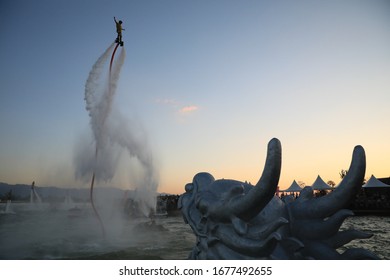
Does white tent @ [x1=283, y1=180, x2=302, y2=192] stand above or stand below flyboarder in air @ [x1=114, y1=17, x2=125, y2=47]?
below

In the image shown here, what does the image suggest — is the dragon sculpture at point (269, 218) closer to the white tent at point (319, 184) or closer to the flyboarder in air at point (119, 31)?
the flyboarder in air at point (119, 31)

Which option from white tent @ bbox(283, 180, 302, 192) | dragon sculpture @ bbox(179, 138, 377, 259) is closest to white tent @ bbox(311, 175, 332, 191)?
white tent @ bbox(283, 180, 302, 192)

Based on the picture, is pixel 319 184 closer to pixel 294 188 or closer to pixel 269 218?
pixel 294 188

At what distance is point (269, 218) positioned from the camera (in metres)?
3.68

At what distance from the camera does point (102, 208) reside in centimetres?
2600

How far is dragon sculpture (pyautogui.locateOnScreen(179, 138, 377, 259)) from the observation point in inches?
131

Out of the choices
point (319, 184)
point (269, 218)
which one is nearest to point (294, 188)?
point (319, 184)

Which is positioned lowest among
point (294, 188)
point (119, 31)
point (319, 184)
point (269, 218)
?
point (294, 188)

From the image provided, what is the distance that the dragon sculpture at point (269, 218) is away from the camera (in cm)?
332

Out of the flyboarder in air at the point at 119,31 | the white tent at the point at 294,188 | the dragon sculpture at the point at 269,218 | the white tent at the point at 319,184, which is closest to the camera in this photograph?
the dragon sculpture at the point at 269,218

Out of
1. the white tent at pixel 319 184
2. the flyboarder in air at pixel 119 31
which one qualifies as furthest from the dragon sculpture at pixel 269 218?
the white tent at pixel 319 184

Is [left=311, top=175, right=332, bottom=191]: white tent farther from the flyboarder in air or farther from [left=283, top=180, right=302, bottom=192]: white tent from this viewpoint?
the flyboarder in air
